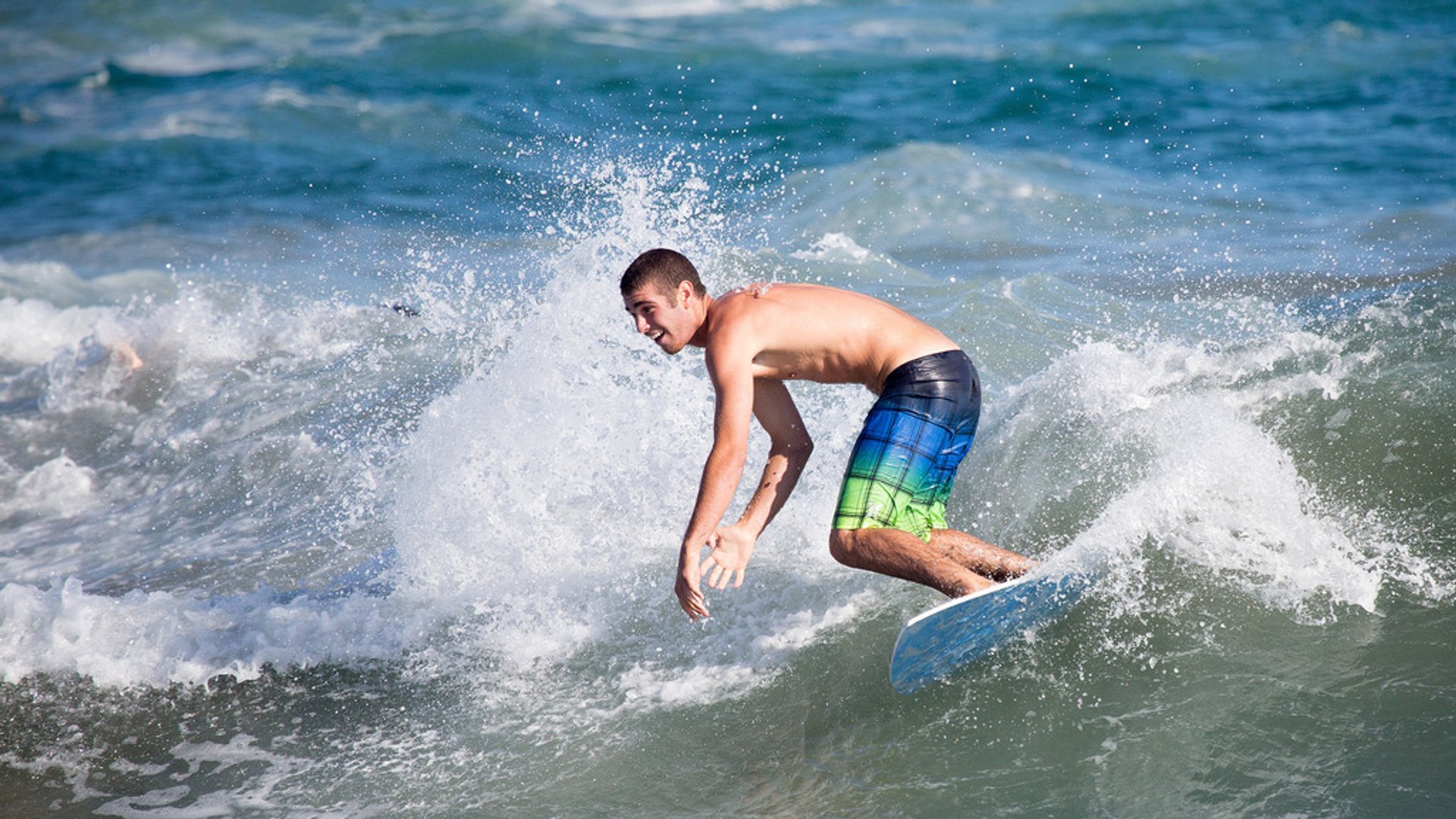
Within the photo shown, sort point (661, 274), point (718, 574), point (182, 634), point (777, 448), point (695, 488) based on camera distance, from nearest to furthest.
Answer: point (718, 574)
point (661, 274)
point (777, 448)
point (182, 634)
point (695, 488)

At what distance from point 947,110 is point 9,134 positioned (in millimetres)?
16208

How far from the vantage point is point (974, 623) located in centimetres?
447

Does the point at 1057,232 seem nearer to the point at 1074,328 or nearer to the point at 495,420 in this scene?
the point at 1074,328

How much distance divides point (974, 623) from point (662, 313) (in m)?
1.62

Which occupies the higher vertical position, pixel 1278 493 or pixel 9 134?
pixel 9 134

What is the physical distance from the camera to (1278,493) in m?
5.15

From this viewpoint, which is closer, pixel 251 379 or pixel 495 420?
pixel 495 420

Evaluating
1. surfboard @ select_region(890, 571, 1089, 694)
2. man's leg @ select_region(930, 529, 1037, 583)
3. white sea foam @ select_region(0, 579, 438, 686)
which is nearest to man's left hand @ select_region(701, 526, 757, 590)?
surfboard @ select_region(890, 571, 1089, 694)

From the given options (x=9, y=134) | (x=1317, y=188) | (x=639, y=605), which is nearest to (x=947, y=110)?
(x=1317, y=188)

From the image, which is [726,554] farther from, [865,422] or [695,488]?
[695,488]

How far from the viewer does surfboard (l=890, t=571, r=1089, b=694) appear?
171 inches

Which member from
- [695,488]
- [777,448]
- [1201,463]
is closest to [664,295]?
[777,448]

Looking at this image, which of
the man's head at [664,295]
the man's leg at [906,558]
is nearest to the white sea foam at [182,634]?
the man's head at [664,295]

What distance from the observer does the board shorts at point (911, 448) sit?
4543 millimetres
